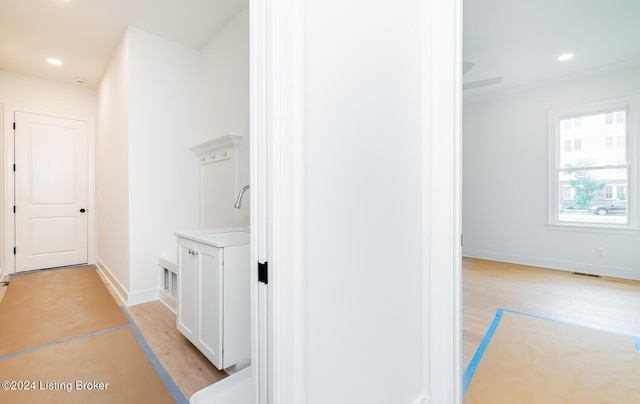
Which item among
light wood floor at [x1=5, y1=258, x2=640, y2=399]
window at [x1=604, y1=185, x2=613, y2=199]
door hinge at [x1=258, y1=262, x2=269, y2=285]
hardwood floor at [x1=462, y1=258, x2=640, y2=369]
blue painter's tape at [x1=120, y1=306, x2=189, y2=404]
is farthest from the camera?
window at [x1=604, y1=185, x2=613, y2=199]

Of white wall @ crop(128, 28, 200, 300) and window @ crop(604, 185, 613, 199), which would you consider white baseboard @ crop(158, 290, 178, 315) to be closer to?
white wall @ crop(128, 28, 200, 300)

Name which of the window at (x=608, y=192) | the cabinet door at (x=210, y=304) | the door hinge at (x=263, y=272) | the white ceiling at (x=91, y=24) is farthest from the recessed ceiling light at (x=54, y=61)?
the window at (x=608, y=192)

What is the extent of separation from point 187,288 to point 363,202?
1604 mm

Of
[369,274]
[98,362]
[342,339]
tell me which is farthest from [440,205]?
[98,362]

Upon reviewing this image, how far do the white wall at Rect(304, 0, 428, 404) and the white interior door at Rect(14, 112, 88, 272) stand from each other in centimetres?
525

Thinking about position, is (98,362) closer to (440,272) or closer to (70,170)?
(440,272)

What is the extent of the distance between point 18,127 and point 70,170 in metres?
0.79

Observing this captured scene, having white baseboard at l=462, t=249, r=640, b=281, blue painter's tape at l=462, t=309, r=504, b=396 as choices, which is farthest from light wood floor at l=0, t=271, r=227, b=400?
white baseboard at l=462, t=249, r=640, b=281

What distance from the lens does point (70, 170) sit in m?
4.36

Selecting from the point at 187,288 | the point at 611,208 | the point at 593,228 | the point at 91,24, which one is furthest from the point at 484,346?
the point at 91,24

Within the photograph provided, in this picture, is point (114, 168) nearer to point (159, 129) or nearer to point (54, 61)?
point (159, 129)

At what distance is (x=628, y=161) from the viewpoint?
3645mm

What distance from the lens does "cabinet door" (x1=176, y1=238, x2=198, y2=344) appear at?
1901 millimetres

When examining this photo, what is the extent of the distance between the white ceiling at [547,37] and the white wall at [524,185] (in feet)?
1.06
